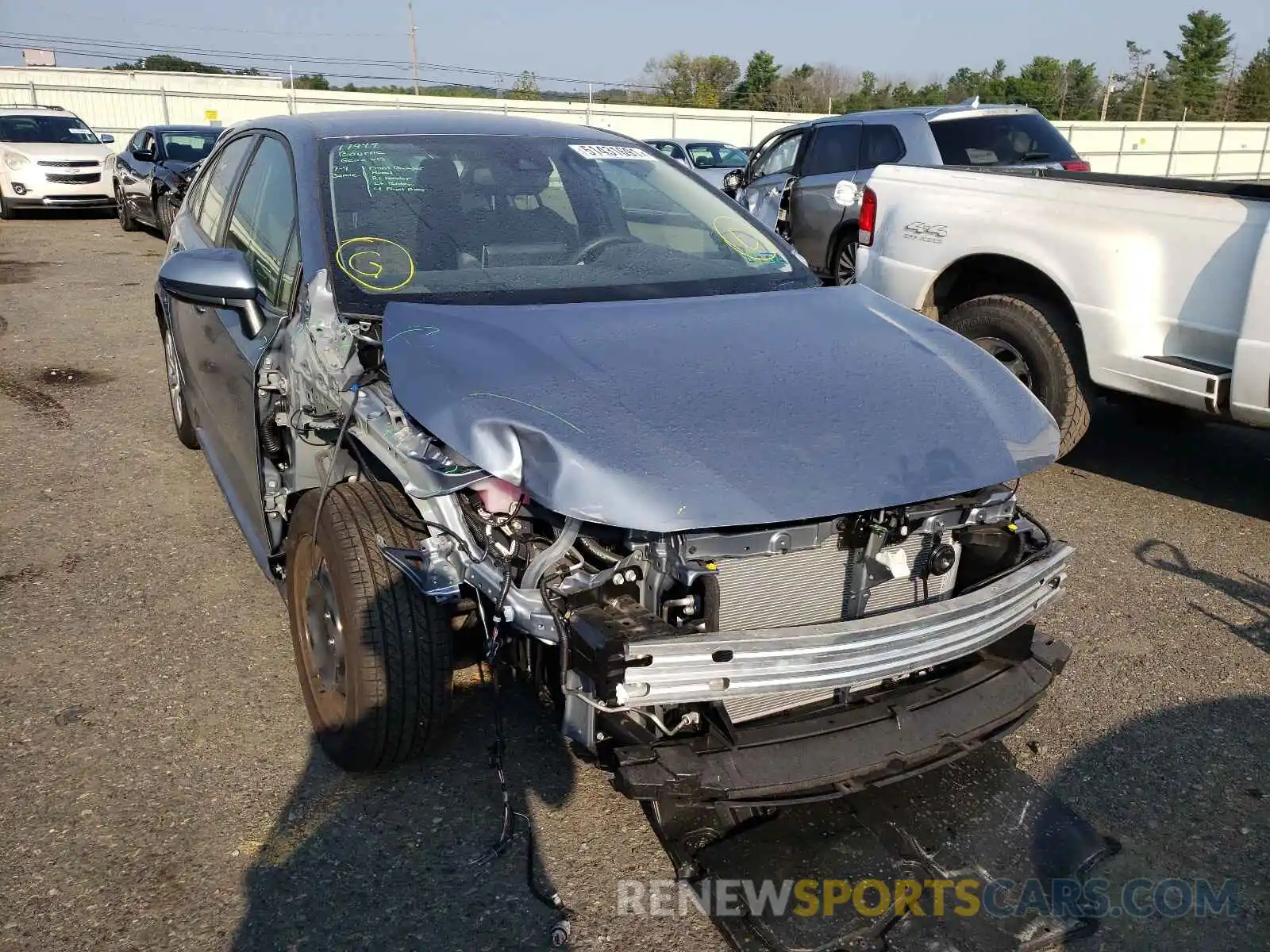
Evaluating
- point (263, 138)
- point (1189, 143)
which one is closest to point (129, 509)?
point (263, 138)

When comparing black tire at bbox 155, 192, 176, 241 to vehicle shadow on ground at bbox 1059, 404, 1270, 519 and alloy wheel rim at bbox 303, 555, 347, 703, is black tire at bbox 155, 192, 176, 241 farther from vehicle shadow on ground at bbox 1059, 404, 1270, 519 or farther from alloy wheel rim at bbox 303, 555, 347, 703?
alloy wheel rim at bbox 303, 555, 347, 703

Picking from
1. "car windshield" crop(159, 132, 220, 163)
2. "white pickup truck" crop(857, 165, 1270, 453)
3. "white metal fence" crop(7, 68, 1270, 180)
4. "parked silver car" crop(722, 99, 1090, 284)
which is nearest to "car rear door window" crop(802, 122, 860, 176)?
"parked silver car" crop(722, 99, 1090, 284)

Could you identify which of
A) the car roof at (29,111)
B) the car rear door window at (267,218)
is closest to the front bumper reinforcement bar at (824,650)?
the car rear door window at (267,218)

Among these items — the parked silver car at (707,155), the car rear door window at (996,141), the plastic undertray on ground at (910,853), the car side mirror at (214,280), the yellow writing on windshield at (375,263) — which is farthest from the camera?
the parked silver car at (707,155)

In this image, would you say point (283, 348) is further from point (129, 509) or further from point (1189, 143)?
point (1189, 143)

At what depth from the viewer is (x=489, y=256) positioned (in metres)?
3.33

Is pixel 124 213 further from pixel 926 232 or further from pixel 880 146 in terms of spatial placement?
pixel 926 232

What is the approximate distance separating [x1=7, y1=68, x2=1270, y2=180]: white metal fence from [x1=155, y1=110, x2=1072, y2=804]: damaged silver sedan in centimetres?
2286

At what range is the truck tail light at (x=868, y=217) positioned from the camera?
6.29 metres

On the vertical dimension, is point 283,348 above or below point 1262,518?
above

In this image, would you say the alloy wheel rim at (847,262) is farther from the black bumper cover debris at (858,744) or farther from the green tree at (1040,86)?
the green tree at (1040,86)

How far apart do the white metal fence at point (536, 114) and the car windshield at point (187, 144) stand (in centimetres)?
1171

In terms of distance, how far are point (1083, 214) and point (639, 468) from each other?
3.78m

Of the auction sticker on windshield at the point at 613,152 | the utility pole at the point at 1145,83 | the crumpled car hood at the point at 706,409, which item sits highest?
the utility pole at the point at 1145,83
